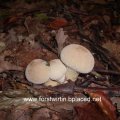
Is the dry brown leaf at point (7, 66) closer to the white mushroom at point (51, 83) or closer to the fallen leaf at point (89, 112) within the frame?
the white mushroom at point (51, 83)

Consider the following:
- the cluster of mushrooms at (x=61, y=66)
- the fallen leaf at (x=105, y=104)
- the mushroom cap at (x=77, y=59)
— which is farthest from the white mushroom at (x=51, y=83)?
the fallen leaf at (x=105, y=104)

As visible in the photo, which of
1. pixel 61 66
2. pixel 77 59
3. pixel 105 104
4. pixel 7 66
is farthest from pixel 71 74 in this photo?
pixel 7 66

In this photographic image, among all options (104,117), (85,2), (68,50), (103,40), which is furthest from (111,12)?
(104,117)

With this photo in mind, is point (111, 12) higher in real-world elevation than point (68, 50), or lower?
higher

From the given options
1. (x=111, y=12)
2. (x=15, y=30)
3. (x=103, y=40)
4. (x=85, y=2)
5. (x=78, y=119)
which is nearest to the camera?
(x=78, y=119)

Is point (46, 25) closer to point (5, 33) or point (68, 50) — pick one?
point (5, 33)

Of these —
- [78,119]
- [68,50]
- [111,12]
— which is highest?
[111,12]
